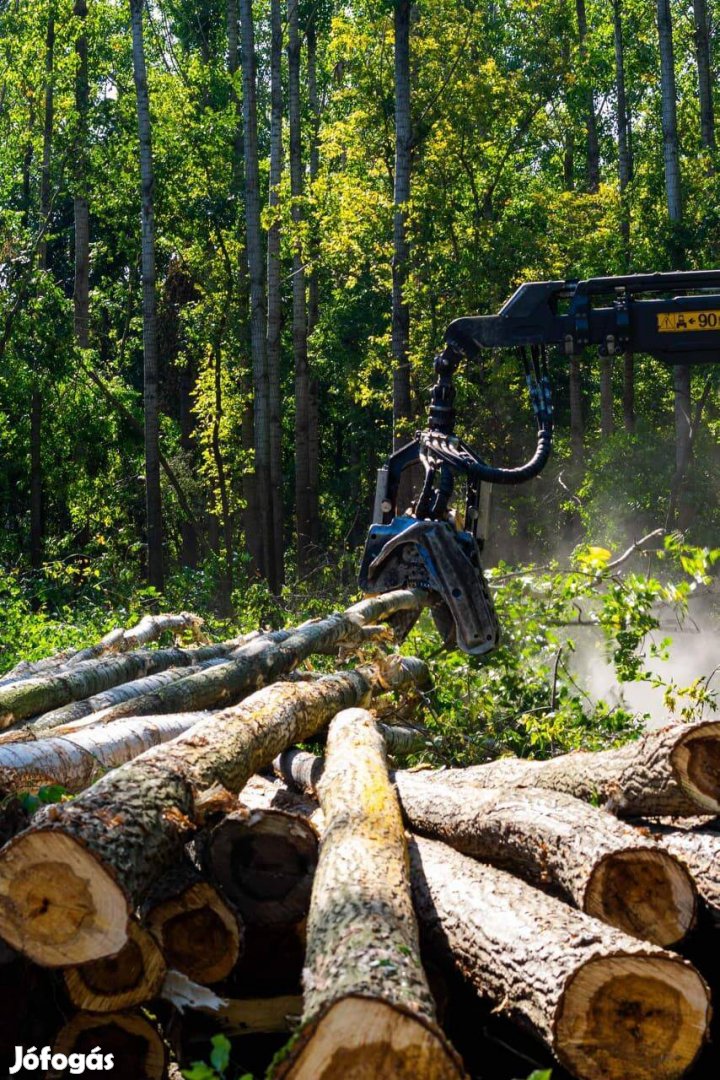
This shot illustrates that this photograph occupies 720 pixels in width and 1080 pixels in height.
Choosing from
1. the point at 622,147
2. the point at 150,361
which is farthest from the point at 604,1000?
the point at 622,147

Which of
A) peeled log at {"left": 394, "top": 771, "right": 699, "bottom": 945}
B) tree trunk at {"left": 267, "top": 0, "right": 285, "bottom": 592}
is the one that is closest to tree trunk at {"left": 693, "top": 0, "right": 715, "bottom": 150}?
tree trunk at {"left": 267, "top": 0, "right": 285, "bottom": 592}

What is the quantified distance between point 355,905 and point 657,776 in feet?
6.46

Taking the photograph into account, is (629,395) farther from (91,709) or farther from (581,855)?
(581,855)

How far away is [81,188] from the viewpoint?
2769 centimetres

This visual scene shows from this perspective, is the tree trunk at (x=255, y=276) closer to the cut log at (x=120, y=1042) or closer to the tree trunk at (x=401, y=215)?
the tree trunk at (x=401, y=215)

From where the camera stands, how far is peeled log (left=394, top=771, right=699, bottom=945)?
493 cm

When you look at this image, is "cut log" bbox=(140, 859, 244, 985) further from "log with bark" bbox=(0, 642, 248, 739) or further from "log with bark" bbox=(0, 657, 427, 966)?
"log with bark" bbox=(0, 642, 248, 739)

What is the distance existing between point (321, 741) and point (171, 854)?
3.35 meters

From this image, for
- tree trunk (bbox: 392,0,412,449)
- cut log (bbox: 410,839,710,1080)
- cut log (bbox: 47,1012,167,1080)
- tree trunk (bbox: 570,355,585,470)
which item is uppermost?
tree trunk (bbox: 392,0,412,449)

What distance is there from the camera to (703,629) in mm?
16906

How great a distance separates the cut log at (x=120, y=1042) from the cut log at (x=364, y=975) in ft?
2.60

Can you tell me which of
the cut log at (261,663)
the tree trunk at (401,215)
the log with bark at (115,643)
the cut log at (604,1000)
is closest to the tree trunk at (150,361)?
the tree trunk at (401,215)

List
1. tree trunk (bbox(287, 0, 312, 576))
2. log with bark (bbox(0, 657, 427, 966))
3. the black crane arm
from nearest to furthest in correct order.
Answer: log with bark (bbox(0, 657, 427, 966)) < the black crane arm < tree trunk (bbox(287, 0, 312, 576))

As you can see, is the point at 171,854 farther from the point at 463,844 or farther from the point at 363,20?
the point at 363,20
